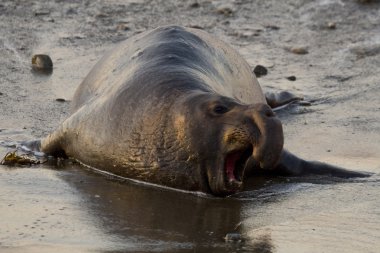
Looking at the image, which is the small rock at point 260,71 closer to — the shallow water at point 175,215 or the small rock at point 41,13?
the small rock at point 41,13

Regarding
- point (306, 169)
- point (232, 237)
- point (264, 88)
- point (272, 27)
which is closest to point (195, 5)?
point (272, 27)

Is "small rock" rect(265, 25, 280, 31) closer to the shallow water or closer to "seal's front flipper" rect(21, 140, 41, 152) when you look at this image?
"seal's front flipper" rect(21, 140, 41, 152)

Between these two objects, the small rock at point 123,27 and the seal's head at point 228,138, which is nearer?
the seal's head at point 228,138

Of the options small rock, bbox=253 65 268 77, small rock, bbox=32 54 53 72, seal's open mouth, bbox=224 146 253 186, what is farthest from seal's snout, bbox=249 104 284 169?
small rock, bbox=32 54 53 72

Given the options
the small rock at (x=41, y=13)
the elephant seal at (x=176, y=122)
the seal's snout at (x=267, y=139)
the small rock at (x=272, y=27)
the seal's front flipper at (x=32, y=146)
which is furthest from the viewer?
the small rock at (x=41, y=13)

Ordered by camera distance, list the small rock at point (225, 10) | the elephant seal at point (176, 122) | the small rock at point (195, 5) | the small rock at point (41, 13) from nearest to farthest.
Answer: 1. the elephant seal at point (176, 122)
2. the small rock at point (41, 13)
3. the small rock at point (225, 10)
4. the small rock at point (195, 5)

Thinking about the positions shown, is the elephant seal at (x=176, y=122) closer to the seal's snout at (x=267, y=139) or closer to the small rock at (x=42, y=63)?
the seal's snout at (x=267, y=139)

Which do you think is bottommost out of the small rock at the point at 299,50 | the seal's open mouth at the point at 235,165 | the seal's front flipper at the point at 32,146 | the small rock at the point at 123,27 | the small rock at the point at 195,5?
the seal's open mouth at the point at 235,165

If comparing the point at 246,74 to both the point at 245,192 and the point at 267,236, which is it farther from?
the point at 267,236

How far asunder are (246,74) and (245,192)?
186cm

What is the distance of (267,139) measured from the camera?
19.3ft

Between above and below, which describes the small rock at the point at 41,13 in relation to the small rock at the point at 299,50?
above

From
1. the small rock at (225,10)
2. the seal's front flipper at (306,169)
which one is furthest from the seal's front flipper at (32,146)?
the small rock at (225,10)

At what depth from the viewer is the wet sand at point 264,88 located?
5.50 metres
